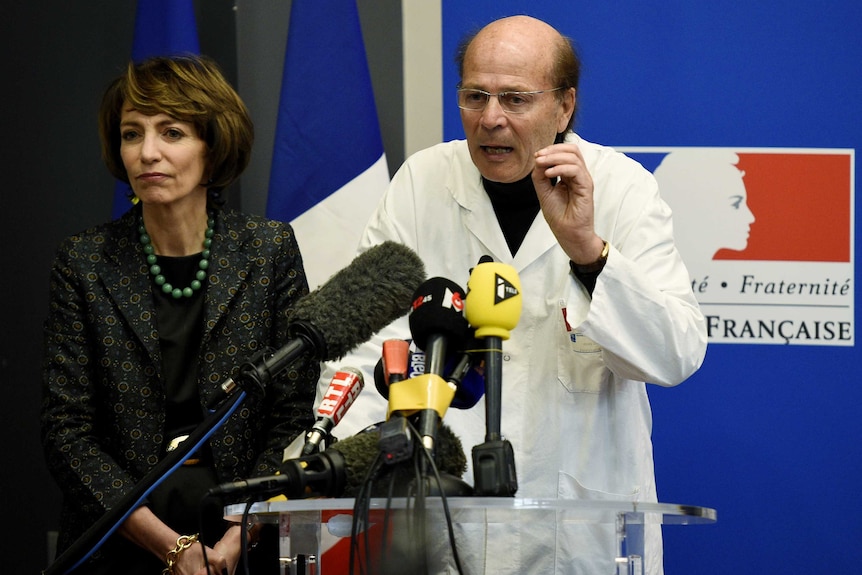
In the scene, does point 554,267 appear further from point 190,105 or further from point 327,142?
point 327,142

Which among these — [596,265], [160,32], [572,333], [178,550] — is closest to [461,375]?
[596,265]

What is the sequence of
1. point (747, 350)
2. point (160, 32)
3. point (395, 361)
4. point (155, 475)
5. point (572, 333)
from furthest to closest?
1. point (160, 32)
2. point (747, 350)
3. point (572, 333)
4. point (395, 361)
5. point (155, 475)

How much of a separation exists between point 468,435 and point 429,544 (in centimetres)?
98

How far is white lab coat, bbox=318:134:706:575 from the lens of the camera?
1.97 m

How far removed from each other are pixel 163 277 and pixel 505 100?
2.94 feet

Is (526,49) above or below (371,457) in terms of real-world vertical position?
above

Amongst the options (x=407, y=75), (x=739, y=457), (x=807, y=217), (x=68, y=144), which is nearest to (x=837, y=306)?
(x=807, y=217)

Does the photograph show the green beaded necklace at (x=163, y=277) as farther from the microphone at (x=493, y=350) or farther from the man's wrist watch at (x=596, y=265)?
the microphone at (x=493, y=350)

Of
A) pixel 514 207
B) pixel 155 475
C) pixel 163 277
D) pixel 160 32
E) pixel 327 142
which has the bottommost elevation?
pixel 155 475

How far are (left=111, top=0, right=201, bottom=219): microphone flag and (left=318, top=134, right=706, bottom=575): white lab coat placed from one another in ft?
3.35

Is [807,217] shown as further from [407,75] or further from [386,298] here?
[386,298]

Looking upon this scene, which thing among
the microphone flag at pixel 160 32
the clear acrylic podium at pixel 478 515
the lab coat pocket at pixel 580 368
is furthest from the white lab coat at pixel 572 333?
the microphone flag at pixel 160 32

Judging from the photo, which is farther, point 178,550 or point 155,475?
point 178,550

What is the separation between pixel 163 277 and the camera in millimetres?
2539
